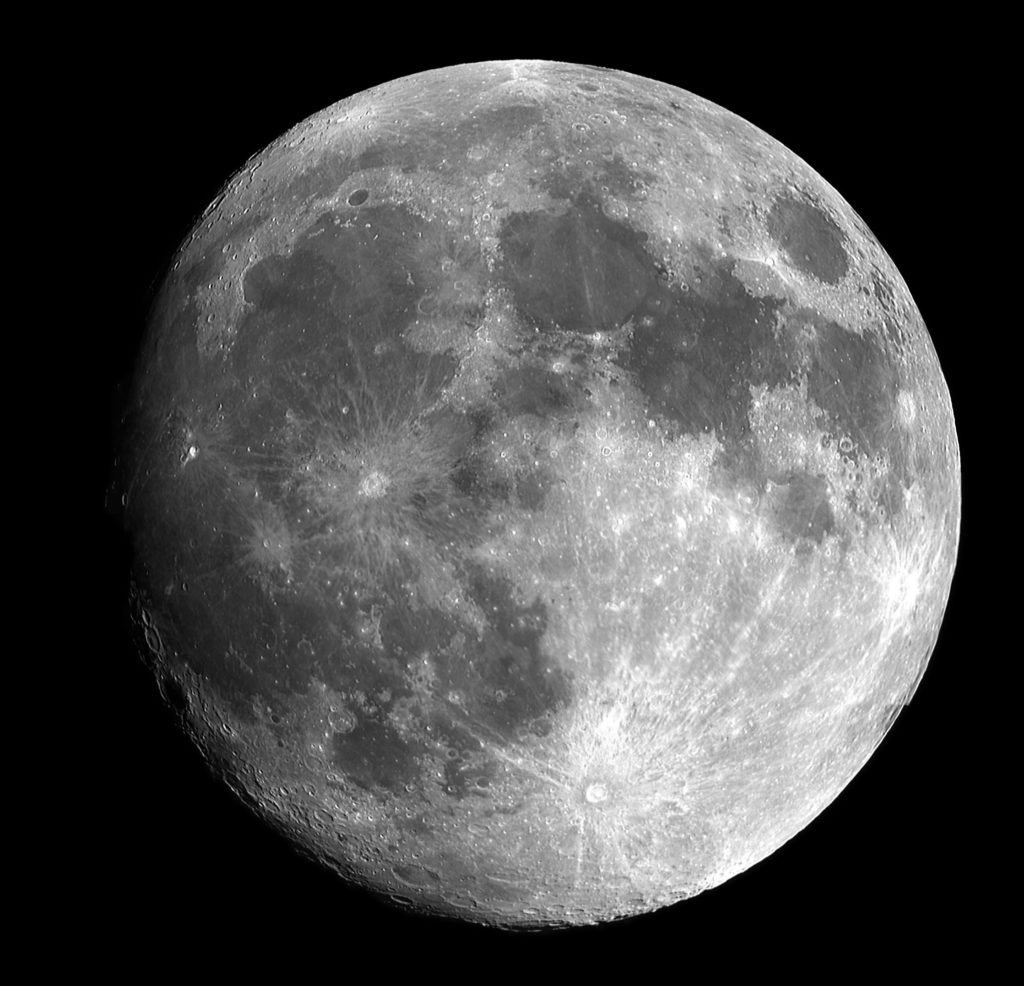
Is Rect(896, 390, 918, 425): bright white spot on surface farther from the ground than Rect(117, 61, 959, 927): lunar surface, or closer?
farther from the ground

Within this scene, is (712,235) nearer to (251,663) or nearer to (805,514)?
(805,514)

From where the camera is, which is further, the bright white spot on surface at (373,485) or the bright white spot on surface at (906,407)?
the bright white spot on surface at (906,407)

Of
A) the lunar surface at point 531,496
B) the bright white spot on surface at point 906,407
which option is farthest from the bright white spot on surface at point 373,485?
the bright white spot on surface at point 906,407

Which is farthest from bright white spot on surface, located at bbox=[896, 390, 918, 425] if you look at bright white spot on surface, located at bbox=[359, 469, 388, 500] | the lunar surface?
bright white spot on surface, located at bbox=[359, 469, 388, 500]

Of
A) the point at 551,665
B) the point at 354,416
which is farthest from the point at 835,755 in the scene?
the point at 354,416

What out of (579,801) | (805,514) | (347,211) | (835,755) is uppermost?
(347,211)

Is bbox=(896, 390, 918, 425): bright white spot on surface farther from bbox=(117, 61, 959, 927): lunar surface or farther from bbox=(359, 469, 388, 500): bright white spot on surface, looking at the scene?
bbox=(359, 469, 388, 500): bright white spot on surface

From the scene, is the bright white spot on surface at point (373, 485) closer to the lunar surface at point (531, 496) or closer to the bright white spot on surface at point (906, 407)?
the lunar surface at point (531, 496)

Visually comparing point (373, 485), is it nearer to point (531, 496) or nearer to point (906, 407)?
point (531, 496)
